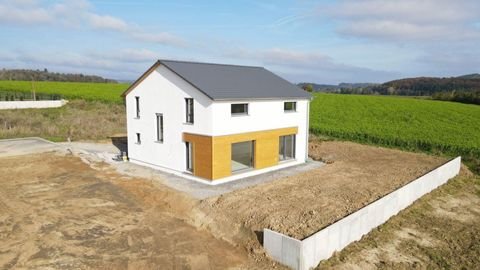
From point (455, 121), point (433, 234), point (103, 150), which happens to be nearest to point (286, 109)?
point (433, 234)

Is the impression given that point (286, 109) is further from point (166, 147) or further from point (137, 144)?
point (137, 144)

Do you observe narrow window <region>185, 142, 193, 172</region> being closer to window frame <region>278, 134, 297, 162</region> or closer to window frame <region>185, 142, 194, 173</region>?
window frame <region>185, 142, 194, 173</region>

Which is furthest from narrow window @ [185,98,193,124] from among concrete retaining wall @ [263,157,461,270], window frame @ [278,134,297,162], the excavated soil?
concrete retaining wall @ [263,157,461,270]

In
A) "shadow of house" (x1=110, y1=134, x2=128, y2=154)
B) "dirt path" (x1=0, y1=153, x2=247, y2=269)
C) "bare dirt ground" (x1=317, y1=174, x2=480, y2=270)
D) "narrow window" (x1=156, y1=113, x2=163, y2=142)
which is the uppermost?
"narrow window" (x1=156, y1=113, x2=163, y2=142)

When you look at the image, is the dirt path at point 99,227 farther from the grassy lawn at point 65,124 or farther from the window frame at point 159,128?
the grassy lawn at point 65,124

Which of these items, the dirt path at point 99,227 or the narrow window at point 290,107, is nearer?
the dirt path at point 99,227

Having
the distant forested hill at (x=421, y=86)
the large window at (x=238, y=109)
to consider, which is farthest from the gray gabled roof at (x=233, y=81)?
the distant forested hill at (x=421, y=86)

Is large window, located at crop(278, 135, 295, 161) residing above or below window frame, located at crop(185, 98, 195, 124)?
below
